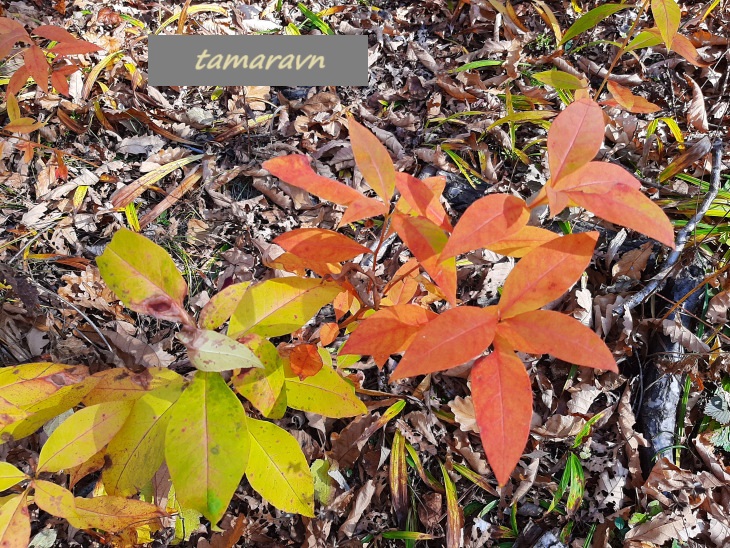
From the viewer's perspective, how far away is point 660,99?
202 centimetres

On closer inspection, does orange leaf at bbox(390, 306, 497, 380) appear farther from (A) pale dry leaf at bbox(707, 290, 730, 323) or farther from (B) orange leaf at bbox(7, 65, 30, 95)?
(B) orange leaf at bbox(7, 65, 30, 95)

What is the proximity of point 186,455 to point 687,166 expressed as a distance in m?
1.88

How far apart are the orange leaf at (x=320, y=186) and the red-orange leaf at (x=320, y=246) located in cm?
7

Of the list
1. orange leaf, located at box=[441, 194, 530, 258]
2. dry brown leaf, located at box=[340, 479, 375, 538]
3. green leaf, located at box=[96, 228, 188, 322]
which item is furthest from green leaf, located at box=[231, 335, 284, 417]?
dry brown leaf, located at box=[340, 479, 375, 538]

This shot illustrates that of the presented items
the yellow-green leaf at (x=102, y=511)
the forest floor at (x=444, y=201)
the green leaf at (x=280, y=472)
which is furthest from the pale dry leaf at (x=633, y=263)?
the yellow-green leaf at (x=102, y=511)

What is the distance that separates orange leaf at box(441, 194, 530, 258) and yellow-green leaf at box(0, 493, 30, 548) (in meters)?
0.79

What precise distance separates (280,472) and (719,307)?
4.63 ft

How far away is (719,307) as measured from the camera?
1.47 metres

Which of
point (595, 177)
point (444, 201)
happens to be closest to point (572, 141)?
point (595, 177)

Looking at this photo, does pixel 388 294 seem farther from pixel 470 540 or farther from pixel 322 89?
pixel 322 89

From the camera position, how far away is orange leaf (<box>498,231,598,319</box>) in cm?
69

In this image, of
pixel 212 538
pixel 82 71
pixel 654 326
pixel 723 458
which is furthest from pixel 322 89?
pixel 723 458

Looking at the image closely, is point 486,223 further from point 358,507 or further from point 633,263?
point 633,263

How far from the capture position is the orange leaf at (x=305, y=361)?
3.00ft
